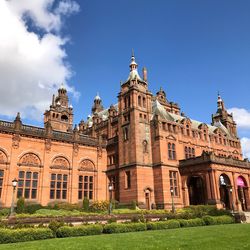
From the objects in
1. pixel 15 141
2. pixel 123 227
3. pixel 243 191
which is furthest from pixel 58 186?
pixel 243 191

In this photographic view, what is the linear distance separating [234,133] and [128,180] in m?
35.5

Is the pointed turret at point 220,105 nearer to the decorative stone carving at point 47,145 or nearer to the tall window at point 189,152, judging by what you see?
the tall window at point 189,152

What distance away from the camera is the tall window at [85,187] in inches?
1665

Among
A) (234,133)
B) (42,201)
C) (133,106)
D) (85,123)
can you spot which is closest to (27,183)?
(42,201)

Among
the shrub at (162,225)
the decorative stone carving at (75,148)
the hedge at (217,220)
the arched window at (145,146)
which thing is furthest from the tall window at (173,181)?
the shrub at (162,225)

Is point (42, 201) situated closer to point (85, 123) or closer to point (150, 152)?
point (150, 152)

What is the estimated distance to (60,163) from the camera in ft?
134

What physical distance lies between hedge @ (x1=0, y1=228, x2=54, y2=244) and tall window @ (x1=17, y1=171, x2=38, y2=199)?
19.6m

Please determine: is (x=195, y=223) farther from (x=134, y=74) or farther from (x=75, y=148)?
(x=134, y=74)

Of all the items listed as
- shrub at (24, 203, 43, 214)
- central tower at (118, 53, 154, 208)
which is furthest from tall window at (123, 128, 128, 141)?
shrub at (24, 203, 43, 214)

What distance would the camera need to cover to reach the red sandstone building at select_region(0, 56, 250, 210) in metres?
37.3

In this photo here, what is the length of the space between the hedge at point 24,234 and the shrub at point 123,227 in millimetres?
4724

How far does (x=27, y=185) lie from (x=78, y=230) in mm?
20095

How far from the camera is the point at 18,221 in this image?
2102 centimetres
